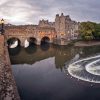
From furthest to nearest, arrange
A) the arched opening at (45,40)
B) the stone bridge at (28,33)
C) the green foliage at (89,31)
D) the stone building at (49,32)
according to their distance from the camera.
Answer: the arched opening at (45,40) < the green foliage at (89,31) < the stone building at (49,32) < the stone bridge at (28,33)

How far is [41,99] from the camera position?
23.6 meters

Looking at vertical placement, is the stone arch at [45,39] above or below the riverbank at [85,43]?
above

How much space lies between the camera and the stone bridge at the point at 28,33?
80.2 m

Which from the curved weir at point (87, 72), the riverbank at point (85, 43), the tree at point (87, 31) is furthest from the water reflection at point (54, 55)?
the tree at point (87, 31)

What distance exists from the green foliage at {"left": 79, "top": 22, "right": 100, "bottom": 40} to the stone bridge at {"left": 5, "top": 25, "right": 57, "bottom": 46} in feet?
33.9

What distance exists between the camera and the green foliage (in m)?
→ 82.3

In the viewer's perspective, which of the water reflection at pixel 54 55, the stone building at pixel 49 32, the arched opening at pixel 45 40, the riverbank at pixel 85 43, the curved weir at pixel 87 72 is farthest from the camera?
the arched opening at pixel 45 40

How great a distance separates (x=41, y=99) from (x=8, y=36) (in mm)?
58124

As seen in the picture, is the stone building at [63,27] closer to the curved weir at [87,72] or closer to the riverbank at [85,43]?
the riverbank at [85,43]

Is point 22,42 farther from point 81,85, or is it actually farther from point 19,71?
point 81,85

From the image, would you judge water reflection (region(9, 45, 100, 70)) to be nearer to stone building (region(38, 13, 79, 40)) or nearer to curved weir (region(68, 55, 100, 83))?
curved weir (region(68, 55, 100, 83))

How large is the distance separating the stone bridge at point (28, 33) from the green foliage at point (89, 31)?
1032cm

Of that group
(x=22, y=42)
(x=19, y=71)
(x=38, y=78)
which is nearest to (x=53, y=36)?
(x=22, y=42)

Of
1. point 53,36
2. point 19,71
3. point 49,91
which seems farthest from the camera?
point 53,36
